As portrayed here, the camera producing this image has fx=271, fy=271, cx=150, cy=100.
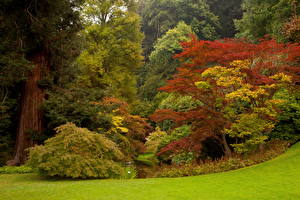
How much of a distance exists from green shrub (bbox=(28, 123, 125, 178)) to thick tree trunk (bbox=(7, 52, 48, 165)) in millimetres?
3229

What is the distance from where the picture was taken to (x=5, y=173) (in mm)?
11234

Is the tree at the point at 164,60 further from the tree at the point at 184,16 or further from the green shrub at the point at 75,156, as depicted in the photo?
the green shrub at the point at 75,156

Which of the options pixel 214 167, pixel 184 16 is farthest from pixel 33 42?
pixel 184 16

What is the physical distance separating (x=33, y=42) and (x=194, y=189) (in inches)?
409

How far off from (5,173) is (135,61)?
13.8 meters

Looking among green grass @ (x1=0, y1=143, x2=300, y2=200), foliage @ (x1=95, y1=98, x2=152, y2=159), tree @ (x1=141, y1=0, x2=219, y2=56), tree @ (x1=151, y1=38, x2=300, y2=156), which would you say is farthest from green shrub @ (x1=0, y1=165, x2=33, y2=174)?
tree @ (x1=141, y1=0, x2=219, y2=56)

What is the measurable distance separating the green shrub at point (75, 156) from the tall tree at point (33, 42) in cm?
340

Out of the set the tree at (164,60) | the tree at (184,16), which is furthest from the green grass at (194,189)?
the tree at (184,16)

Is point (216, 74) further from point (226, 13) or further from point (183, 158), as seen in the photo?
point (226, 13)

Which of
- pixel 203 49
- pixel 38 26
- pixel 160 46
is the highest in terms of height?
pixel 160 46

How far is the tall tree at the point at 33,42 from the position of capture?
12.5m

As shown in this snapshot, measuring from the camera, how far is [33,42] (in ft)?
43.1

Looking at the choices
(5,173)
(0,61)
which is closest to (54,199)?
(5,173)

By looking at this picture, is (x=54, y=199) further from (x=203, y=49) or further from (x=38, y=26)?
(x=38, y=26)
